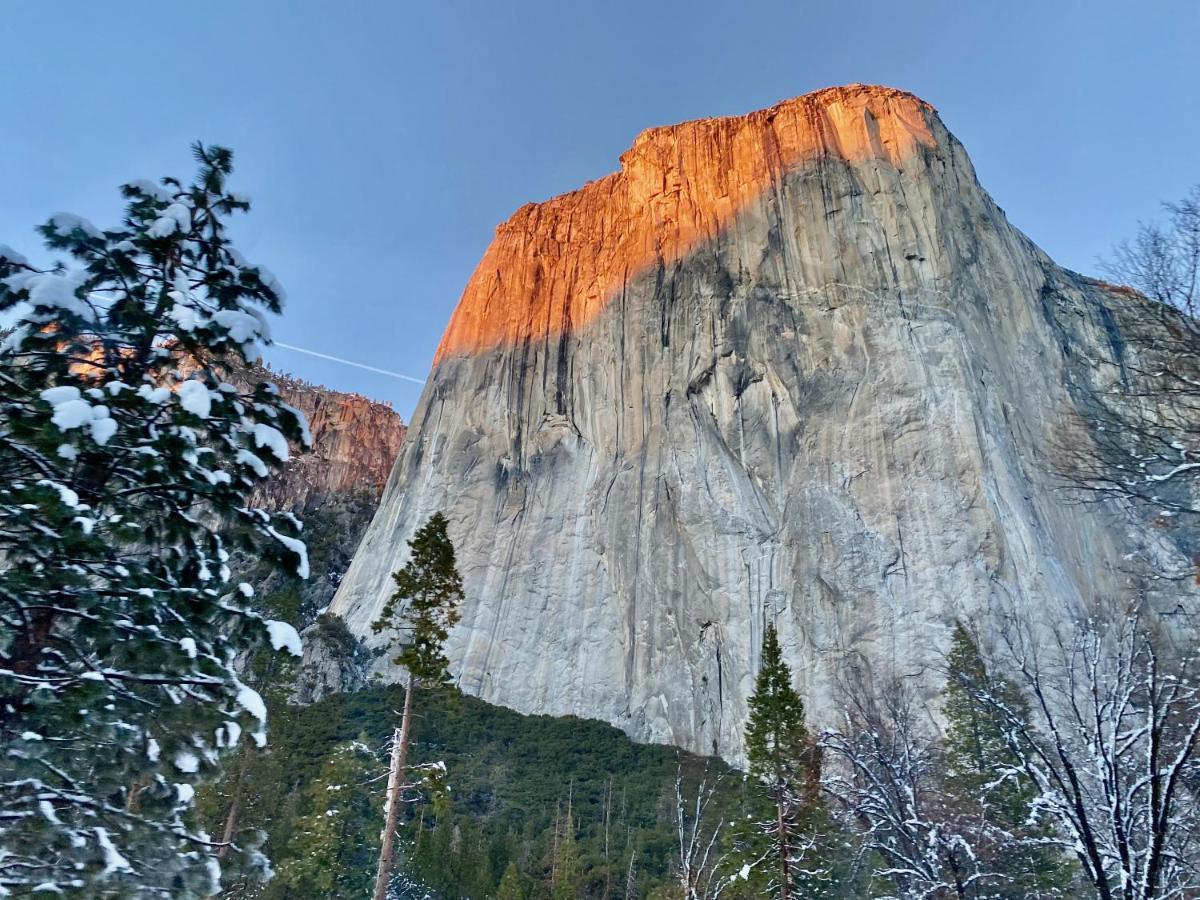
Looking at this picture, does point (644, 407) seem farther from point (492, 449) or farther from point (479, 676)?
point (479, 676)

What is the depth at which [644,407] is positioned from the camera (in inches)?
2061

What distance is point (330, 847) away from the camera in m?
25.0

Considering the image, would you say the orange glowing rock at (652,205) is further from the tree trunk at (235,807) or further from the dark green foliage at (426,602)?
the dark green foliage at (426,602)

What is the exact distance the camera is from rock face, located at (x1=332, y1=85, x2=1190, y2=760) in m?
40.2

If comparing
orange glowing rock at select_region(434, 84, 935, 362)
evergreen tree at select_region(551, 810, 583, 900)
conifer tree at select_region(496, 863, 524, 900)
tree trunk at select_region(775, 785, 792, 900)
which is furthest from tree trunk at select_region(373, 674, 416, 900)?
orange glowing rock at select_region(434, 84, 935, 362)

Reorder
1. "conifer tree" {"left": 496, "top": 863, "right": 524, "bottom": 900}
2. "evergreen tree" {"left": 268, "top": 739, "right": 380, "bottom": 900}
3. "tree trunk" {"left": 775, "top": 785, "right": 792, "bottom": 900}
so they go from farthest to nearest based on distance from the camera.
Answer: "conifer tree" {"left": 496, "top": 863, "right": 524, "bottom": 900} → "evergreen tree" {"left": 268, "top": 739, "right": 380, "bottom": 900} → "tree trunk" {"left": 775, "top": 785, "right": 792, "bottom": 900}

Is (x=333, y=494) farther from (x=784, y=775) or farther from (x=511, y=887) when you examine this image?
(x=784, y=775)

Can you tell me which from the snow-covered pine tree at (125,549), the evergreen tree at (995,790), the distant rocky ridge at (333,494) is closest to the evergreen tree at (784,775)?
the evergreen tree at (995,790)

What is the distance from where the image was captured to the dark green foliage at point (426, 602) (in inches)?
672

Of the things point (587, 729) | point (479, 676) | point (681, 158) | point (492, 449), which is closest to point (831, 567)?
point (587, 729)

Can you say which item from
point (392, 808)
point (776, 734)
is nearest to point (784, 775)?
point (776, 734)

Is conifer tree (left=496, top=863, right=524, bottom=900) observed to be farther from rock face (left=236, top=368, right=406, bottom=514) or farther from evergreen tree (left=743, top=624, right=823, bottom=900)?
rock face (left=236, top=368, right=406, bottom=514)

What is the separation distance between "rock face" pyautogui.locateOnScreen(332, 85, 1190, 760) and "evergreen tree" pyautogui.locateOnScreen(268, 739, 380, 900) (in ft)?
62.3

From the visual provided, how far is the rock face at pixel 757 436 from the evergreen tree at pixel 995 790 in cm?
973
